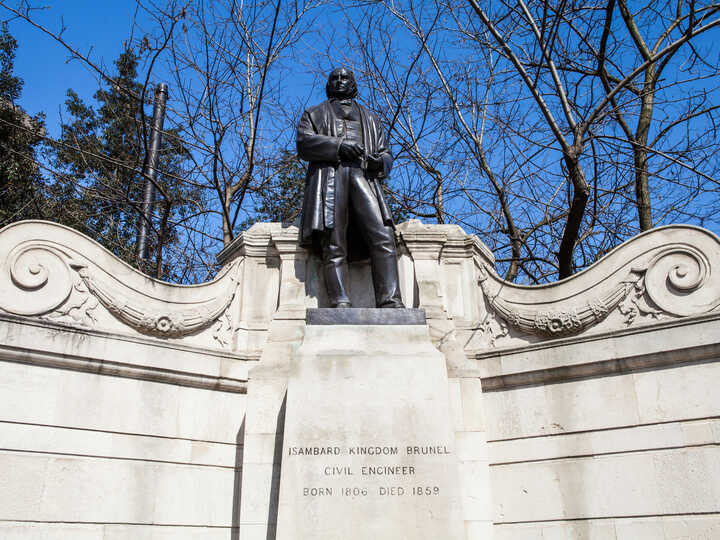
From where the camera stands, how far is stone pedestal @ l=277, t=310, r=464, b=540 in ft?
20.3

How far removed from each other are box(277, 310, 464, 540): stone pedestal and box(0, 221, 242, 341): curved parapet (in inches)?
87.4

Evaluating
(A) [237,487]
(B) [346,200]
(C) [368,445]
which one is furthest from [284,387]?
(B) [346,200]

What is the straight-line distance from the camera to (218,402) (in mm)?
8578

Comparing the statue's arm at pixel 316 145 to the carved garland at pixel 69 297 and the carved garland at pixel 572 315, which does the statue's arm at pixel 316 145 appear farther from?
the carved garland at pixel 572 315

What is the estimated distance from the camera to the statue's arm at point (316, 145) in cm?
865

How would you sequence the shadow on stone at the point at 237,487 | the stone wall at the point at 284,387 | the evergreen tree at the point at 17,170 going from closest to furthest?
the stone wall at the point at 284,387
the shadow on stone at the point at 237,487
the evergreen tree at the point at 17,170

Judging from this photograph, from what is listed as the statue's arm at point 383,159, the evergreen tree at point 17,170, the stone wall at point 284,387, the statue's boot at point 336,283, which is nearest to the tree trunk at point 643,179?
the stone wall at point 284,387

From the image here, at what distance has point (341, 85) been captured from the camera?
9320mm

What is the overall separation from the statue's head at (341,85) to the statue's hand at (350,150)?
109 centimetres

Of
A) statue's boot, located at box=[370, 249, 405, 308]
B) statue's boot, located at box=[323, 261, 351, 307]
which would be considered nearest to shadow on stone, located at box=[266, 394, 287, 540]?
statue's boot, located at box=[323, 261, 351, 307]

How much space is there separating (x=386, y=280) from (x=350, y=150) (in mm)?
1743

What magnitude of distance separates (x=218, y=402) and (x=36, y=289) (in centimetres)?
257

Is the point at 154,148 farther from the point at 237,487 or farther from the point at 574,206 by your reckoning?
the point at 237,487

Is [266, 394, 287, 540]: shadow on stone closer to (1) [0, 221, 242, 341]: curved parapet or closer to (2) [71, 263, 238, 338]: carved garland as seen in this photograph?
(2) [71, 263, 238, 338]: carved garland
